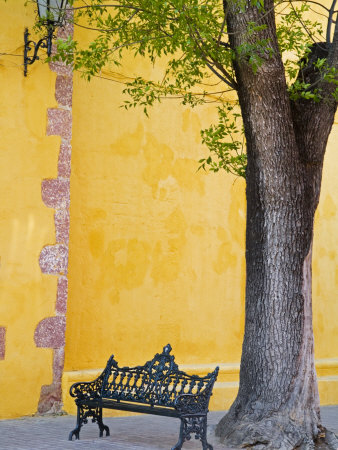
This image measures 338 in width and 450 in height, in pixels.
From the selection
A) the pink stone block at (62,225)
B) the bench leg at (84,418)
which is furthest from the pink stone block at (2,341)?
the bench leg at (84,418)

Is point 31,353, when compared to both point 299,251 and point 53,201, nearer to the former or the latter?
point 53,201

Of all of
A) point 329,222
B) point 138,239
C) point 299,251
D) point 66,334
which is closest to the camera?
point 299,251

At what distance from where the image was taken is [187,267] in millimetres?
9508

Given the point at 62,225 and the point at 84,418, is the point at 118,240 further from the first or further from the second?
the point at 84,418

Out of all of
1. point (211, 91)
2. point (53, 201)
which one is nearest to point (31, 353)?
point (53, 201)

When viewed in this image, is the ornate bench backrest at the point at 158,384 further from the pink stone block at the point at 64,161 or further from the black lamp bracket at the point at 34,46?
the black lamp bracket at the point at 34,46

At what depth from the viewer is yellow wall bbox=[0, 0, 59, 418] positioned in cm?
758

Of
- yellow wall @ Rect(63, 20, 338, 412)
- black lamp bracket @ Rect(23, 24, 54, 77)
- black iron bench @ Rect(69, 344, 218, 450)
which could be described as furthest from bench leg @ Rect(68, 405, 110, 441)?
black lamp bracket @ Rect(23, 24, 54, 77)

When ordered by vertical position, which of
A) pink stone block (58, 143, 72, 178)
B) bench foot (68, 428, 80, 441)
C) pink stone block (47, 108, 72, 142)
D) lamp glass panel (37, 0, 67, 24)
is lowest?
bench foot (68, 428, 80, 441)

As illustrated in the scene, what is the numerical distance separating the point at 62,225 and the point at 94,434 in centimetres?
236

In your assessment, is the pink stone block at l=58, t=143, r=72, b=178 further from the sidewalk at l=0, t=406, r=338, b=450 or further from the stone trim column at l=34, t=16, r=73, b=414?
the sidewalk at l=0, t=406, r=338, b=450

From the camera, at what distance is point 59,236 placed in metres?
8.00

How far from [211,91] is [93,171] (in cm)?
237

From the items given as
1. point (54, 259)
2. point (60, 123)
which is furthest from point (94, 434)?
point (60, 123)
